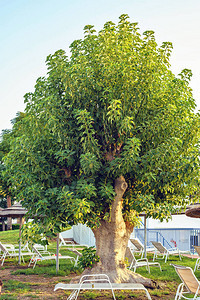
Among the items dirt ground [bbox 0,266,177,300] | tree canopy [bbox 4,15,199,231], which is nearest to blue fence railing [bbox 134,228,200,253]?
dirt ground [bbox 0,266,177,300]

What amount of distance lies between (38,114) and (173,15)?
15.2 ft

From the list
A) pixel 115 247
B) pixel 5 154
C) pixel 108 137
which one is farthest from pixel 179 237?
pixel 5 154

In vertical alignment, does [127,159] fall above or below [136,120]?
below

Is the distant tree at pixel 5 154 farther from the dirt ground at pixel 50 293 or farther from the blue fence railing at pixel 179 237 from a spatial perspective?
the blue fence railing at pixel 179 237

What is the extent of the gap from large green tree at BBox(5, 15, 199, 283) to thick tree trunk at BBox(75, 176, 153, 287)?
28mm

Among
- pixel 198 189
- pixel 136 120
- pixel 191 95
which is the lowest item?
pixel 198 189

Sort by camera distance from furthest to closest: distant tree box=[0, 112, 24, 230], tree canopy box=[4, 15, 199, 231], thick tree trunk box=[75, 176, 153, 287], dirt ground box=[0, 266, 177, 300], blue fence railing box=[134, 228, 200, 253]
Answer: distant tree box=[0, 112, 24, 230] → blue fence railing box=[134, 228, 200, 253] → thick tree trunk box=[75, 176, 153, 287] → tree canopy box=[4, 15, 199, 231] → dirt ground box=[0, 266, 177, 300]

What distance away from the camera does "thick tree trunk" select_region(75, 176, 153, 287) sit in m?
10.1

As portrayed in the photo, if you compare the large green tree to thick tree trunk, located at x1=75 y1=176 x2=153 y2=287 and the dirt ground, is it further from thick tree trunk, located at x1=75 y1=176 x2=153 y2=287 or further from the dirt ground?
the dirt ground

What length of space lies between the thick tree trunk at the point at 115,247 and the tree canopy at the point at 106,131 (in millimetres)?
226

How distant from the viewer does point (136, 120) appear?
1032 centimetres

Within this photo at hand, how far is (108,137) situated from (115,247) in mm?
3073

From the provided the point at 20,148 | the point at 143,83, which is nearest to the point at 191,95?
the point at 143,83

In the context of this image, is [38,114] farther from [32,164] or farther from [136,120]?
[136,120]
